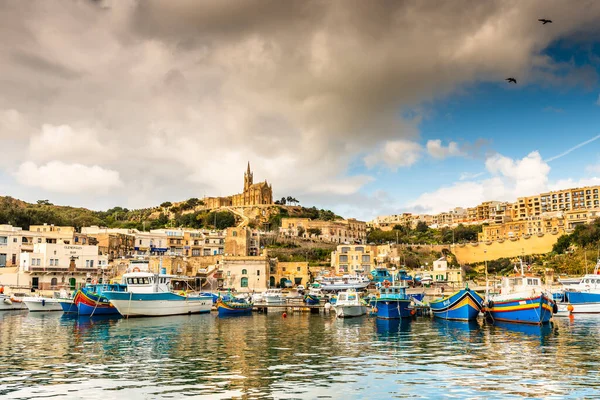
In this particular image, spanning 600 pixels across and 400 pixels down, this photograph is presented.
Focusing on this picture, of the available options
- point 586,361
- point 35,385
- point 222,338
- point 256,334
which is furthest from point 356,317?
point 35,385

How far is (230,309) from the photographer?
1816 inches

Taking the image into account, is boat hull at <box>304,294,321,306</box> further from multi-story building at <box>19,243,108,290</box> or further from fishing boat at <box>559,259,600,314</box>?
multi-story building at <box>19,243,108,290</box>

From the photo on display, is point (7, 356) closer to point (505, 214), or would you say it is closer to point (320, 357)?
point (320, 357)

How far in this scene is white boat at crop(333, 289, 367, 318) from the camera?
41781 millimetres

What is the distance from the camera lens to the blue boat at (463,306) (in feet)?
122

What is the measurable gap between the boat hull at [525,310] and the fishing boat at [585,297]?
32.8 feet

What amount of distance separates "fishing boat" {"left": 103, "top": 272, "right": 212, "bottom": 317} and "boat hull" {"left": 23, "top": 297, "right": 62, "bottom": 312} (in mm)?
9941

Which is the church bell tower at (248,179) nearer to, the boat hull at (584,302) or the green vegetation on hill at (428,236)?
the green vegetation on hill at (428,236)

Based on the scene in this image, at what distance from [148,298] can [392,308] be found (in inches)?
758

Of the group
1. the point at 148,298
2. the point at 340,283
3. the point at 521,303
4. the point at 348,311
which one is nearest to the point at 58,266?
the point at 148,298

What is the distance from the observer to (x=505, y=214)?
472 ft

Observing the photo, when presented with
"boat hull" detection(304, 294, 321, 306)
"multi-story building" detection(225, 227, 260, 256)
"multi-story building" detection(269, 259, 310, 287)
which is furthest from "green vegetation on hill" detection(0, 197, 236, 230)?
"boat hull" detection(304, 294, 321, 306)

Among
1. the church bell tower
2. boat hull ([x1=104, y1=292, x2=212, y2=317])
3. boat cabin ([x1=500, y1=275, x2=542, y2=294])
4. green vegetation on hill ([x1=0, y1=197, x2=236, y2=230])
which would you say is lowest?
boat hull ([x1=104, y1=292, x2=212, y2=317])

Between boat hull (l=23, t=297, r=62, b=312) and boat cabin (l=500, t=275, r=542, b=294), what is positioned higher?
boat cabin (l=500, t=275, r=542, b=294)
